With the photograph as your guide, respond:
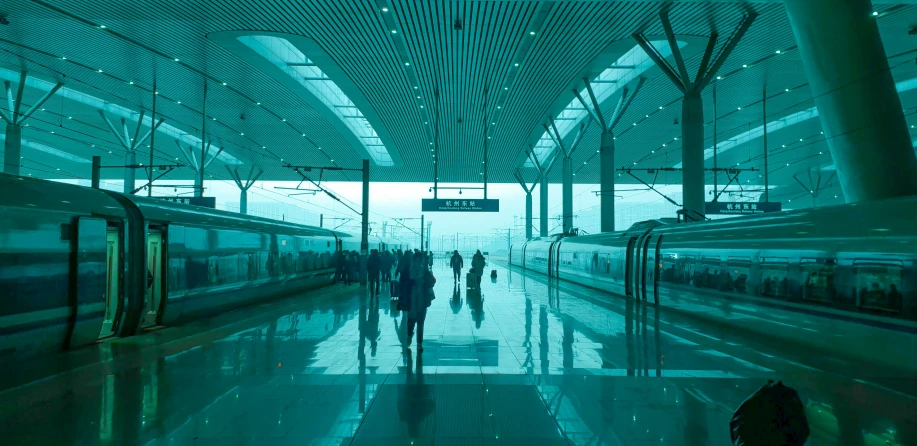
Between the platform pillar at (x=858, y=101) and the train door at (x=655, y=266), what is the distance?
5.47 m

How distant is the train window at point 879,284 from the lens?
22.9 ft

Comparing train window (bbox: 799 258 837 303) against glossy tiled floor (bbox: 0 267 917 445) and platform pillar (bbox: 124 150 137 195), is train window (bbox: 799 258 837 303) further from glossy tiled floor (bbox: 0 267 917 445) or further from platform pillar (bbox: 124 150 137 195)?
platform pillar (bbox: 124 150 137 195)

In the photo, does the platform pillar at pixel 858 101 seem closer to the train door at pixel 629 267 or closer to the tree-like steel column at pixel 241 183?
the train door at pixel 629 267

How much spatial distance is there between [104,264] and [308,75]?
1779 centimetres

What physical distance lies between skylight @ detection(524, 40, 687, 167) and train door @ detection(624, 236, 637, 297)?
8.27 m

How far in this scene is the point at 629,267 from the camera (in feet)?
59.4

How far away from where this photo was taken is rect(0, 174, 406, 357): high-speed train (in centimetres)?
686

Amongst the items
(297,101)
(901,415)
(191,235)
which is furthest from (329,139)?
(901,415)

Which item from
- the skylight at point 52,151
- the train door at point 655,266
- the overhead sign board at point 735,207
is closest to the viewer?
the train door at point 655,266

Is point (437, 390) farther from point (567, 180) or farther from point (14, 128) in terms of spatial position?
point (567, 180)

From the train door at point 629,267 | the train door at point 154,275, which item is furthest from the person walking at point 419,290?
the train door at point 629,267

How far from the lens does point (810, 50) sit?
11148 mm

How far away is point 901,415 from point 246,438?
6.10 metres

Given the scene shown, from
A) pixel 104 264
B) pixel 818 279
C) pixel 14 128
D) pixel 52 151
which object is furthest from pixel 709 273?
pixel 52 151
